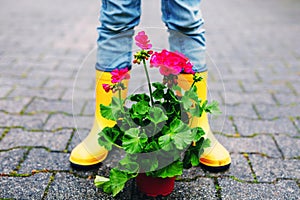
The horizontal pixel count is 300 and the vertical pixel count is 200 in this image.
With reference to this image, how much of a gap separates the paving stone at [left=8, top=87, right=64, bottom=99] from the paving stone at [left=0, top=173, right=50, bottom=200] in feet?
2.68

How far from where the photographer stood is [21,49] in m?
3.07

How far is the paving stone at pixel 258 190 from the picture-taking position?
139 centimetres

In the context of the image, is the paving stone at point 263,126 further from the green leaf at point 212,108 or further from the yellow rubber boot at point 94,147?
the yellow rubber boot at point 94,147

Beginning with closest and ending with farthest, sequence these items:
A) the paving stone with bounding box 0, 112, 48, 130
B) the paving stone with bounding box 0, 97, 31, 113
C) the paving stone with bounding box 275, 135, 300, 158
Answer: the paving stone with bounding box 275, 135, 300, 158, the paving stone with bounding box 0, 112, 48, 130, the paving stone with bounding box 0, 97, 31, 113

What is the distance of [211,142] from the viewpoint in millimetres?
1348

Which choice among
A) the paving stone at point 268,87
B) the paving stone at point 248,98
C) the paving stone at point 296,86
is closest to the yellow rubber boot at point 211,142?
the paving stone at point 248,98

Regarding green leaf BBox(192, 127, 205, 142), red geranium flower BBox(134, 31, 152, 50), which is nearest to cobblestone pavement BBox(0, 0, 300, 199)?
green leaf BBox(192, 127, 205, 142)

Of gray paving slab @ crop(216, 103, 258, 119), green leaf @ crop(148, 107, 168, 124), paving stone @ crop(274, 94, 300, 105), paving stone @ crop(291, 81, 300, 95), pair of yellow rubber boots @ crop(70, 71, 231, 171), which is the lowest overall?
paving stone @ crop(291, 81, 300, 95)

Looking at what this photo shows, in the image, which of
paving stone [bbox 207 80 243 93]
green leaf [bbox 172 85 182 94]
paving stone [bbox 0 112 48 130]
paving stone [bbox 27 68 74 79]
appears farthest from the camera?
paving stone [bbox 27 68 74 79]

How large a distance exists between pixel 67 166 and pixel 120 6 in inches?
25.9

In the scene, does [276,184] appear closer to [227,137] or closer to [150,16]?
[227,137]

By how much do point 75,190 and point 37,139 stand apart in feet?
1.48

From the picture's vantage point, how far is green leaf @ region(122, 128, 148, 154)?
1176mm

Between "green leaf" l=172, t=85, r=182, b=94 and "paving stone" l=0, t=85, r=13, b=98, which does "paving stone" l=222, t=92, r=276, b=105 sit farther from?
"paving stone" l=0, t=85, r=13, b=98
